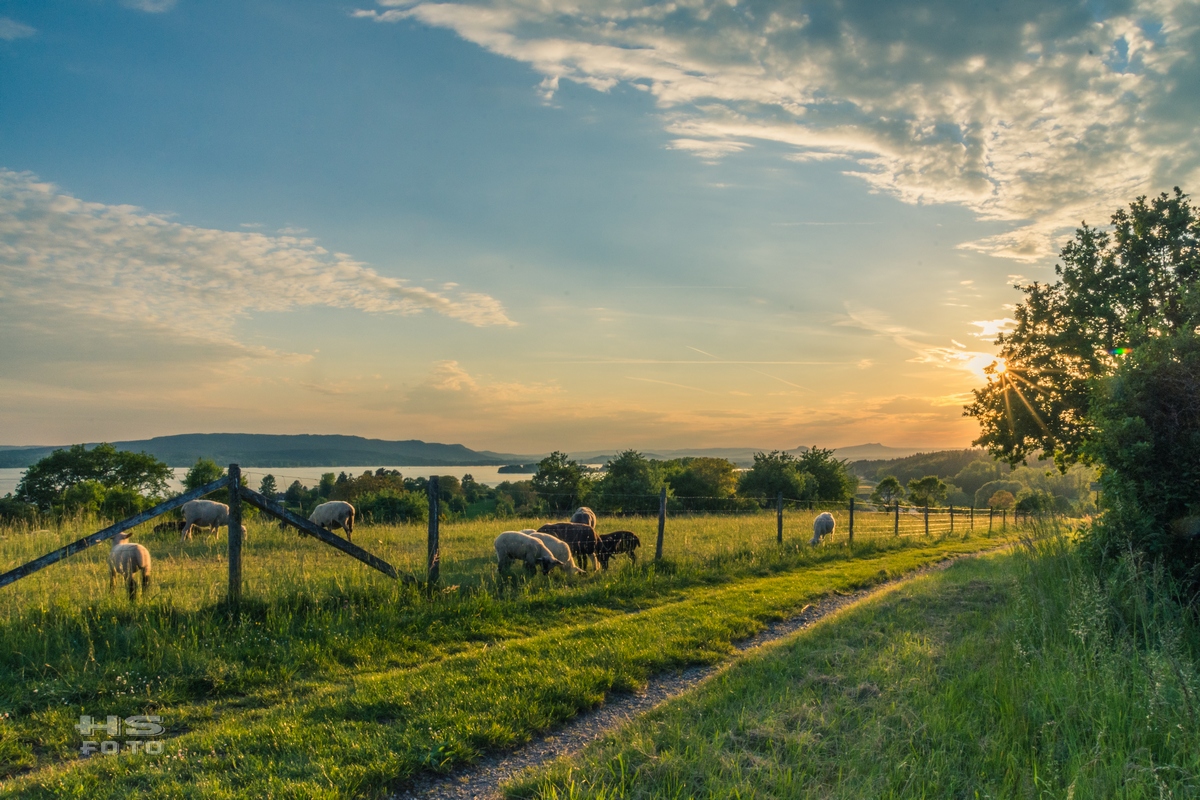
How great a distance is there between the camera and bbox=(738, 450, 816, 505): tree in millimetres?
57375

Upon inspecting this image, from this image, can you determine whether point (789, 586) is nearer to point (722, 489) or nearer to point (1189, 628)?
point (1189, 628)

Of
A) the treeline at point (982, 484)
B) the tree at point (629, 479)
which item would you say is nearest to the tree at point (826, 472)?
the treeline at point (982, 484)

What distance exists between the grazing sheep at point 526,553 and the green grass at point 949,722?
579 cm

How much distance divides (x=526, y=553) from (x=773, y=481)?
4843 cm

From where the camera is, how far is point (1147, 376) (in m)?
7.71

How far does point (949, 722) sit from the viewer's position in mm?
5152

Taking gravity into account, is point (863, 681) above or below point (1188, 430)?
below

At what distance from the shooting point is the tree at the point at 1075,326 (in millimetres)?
22609

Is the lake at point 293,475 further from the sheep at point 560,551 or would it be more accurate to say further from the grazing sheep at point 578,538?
the grazing sheep at point 578,538

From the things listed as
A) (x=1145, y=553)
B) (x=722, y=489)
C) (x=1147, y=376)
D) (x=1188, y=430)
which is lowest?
(x=722, y=489)

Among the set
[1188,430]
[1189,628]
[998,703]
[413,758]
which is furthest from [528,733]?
[1188,430]

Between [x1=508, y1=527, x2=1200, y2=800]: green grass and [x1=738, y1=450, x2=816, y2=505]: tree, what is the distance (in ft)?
164

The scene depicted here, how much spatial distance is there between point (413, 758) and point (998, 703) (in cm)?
488

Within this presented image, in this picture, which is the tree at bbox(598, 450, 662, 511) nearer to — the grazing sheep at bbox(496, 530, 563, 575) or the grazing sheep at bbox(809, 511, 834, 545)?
the grazing sheep at bbox(809, 511, 834, 545)
